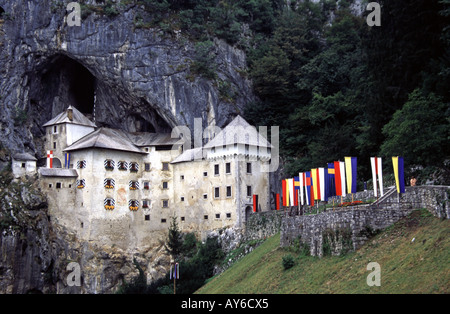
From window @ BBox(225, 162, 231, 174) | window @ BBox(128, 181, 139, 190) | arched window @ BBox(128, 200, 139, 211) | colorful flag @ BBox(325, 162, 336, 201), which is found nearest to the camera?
colorful flag @ BBox(325, 162, 336, 201)

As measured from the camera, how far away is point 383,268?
25.8 meters

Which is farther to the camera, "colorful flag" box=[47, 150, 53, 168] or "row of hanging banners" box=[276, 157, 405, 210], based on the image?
"colorful flag" box=[47, 150, 53, 168]

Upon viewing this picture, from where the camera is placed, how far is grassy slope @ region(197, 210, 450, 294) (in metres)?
23.1

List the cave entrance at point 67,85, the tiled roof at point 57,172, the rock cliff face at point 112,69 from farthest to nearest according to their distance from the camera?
the cave entrance at point 67,85
the rock cliff face at point 112,69
the tiled roof at point 57,172

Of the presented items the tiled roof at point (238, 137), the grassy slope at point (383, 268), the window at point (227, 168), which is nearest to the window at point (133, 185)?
the tiled roof at point (238, 137)

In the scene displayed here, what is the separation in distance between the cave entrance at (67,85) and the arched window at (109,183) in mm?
14577

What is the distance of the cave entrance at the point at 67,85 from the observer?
226ft

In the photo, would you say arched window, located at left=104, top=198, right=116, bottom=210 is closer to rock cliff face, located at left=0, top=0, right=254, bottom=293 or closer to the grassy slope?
rock cliff face, located at left=0, top=0, right=254, bottom=293

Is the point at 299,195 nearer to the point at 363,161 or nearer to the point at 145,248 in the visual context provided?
the point at 363,161

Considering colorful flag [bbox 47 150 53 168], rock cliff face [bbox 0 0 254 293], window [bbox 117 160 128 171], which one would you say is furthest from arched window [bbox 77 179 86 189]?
rock cliff face [bbox 0 0 254 293]

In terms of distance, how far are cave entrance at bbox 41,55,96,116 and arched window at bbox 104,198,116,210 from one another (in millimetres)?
16060

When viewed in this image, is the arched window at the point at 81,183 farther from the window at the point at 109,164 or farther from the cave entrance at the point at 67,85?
the cave entrance at the point at 67,85

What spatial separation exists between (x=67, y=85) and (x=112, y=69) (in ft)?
29.4

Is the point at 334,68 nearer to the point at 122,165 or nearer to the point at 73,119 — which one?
the point at 122,165
